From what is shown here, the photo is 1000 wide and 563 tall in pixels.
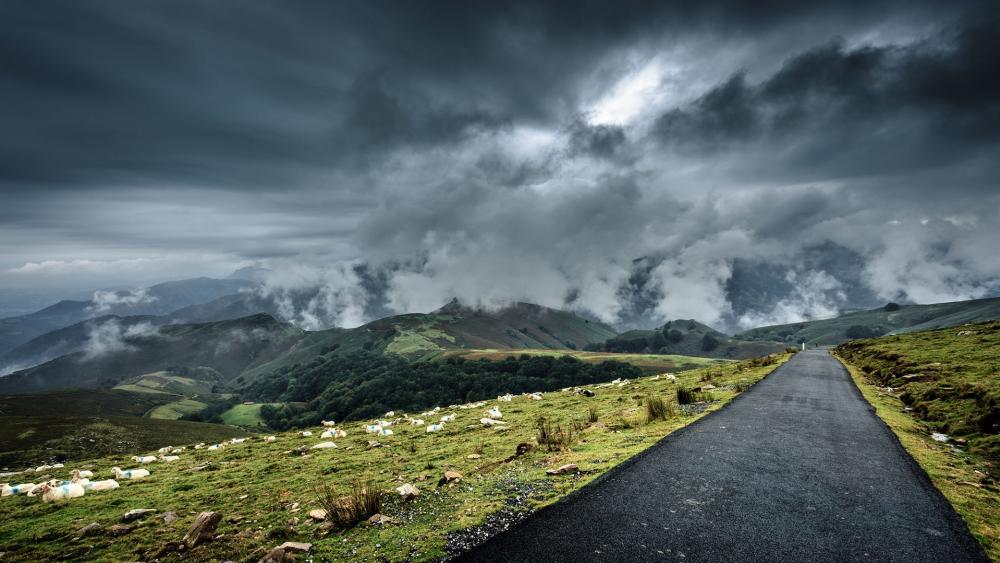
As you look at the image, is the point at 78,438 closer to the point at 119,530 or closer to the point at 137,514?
the point at 137,514

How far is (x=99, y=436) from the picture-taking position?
332 ft

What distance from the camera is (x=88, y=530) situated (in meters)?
10.0

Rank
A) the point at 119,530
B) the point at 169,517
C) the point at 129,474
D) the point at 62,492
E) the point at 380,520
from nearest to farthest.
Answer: the point at 380,520 → the point at 119,530 → the point at 169,517 → the point at 62,492 → the point at 129,474

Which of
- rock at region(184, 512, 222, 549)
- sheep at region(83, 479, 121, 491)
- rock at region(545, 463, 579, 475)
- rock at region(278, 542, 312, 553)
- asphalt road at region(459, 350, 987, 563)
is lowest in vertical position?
sheep at region(83, 479, 121, 491)

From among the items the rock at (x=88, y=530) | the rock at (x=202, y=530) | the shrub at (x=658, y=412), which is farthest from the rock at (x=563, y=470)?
the rock at (x=88, y=530)

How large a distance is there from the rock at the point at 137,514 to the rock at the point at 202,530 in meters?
3.15

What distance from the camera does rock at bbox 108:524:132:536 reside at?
984cm

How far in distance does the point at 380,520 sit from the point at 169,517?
6.41m

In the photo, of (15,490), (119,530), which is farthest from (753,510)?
(15,490)

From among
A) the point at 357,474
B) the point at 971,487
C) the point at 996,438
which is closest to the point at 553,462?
the point at 357,474

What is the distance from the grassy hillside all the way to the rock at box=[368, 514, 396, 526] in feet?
350

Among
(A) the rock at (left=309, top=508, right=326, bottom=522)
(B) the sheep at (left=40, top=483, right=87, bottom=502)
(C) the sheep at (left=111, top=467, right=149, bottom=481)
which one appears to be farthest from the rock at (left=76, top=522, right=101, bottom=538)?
(C) the sheep at (left=111, top=467, right=149, bottom=481)

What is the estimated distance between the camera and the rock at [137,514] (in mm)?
10724

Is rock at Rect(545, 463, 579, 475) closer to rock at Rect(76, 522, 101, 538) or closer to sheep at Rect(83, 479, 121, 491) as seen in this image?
rock at Rect(76, 522, 101, 538)
